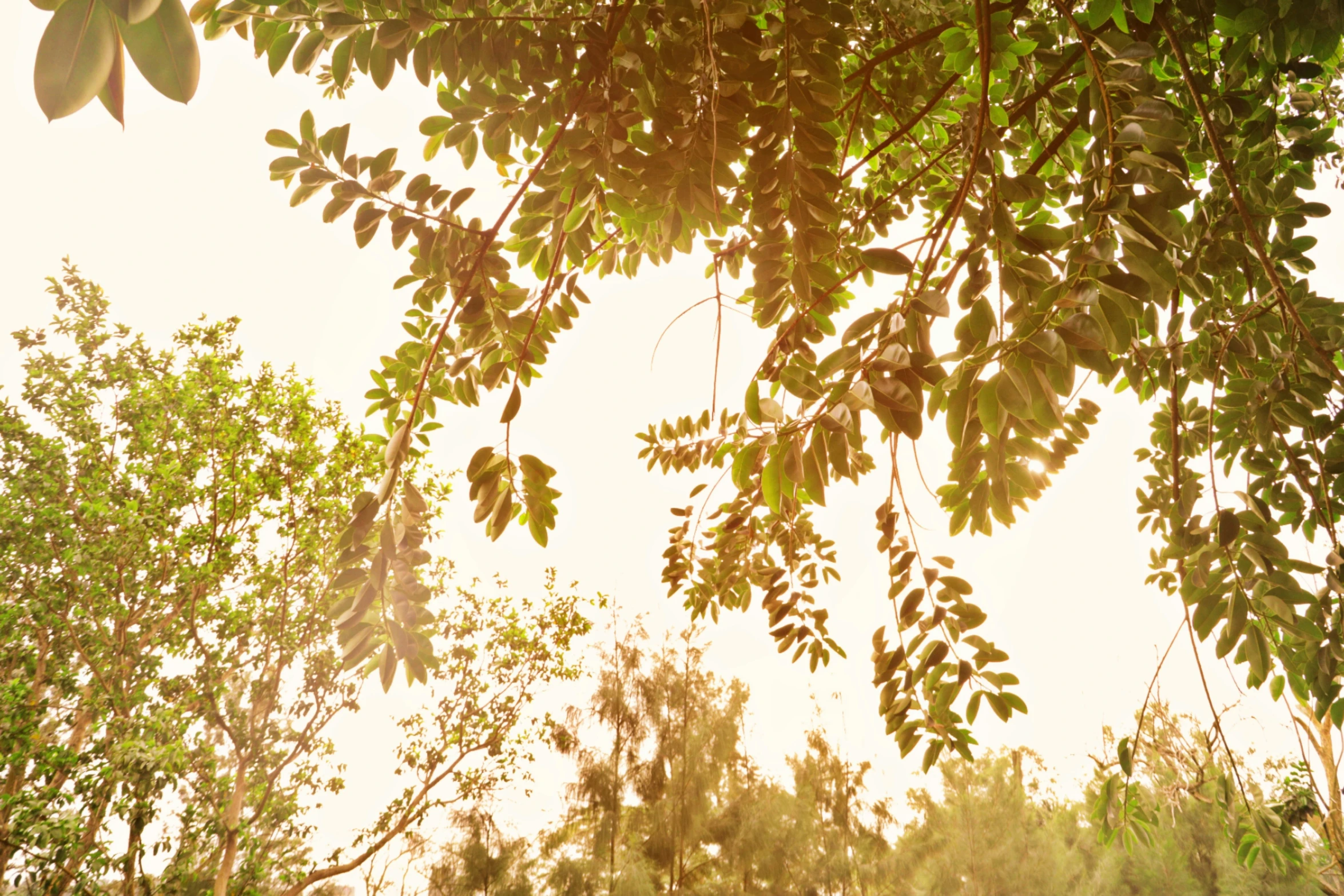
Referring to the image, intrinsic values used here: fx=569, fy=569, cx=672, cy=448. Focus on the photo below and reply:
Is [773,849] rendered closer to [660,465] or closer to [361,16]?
[660,465]

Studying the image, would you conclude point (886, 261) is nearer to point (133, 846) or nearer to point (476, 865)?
point (133, 846)

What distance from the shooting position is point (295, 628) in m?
6.18

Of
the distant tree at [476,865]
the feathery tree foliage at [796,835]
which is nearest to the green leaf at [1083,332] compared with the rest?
the feathery tree foliage at [796,835]

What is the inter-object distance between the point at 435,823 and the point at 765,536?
8.08 m

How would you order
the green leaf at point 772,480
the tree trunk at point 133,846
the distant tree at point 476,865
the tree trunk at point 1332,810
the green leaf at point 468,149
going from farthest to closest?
the distant tree at point 476,865
the tree trunk at point 133,846
the tree trunk at point 1332,810
the green leaf at point 468,149
the green leaf at point 772,480

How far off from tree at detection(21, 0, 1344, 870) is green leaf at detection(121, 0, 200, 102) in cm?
2

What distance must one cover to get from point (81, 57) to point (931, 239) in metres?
0.86

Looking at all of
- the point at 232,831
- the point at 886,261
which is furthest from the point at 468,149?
the point at 232,831

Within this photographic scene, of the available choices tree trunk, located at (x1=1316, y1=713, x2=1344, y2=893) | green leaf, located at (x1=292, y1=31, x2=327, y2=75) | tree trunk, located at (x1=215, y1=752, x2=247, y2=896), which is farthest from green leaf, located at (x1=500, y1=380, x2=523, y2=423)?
tree trunk, located at (x1=215, y1=752, x2=247, y2=896)

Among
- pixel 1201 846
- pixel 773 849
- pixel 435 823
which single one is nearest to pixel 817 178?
pixel 435 823

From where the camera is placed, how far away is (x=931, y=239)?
0.82 m

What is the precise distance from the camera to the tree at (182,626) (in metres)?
4.72

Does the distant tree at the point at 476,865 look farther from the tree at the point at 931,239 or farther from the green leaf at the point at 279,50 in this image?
the green leaf at the point at 279,50

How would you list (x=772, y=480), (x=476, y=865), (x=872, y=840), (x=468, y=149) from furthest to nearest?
(x=872, y=840) → (x=476, y=865) → (x=468, y=149) → (x=772, y=480)
